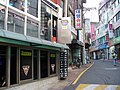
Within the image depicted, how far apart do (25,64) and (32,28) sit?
2.55 m

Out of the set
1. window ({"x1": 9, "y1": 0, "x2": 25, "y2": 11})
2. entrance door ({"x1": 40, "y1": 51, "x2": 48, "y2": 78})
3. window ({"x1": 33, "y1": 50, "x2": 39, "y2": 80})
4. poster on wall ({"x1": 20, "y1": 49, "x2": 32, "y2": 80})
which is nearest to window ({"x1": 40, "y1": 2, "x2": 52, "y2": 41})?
entrance door ({"x1": 40, "y1": 51, "x2": 48, "y2": 78})

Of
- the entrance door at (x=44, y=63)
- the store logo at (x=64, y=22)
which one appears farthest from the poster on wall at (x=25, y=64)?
the store logo at (x=64, y=22)

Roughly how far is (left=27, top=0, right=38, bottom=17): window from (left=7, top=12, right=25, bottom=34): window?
4.39 feet

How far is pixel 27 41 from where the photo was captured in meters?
11.6

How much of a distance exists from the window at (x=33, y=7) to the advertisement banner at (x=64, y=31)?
3814 mm

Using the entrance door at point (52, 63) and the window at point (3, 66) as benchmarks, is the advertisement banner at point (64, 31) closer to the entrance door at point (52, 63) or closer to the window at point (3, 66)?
the entrance door at point (52, 63)

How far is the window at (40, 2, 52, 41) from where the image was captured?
17.0m

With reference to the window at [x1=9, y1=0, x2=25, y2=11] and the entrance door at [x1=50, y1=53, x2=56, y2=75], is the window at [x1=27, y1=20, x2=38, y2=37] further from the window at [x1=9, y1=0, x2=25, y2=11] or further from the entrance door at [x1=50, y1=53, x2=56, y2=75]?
the entrance door at [x1=50, y1=53, x2=56, y2=75]

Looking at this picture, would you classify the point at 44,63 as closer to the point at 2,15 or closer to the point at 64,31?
the point at 64,31

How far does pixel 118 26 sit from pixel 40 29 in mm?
38799

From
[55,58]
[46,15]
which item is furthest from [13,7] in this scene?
[55,58]

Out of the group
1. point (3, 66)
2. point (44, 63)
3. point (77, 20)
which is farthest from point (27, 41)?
point (77, 20)

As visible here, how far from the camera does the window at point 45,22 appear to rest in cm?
1698

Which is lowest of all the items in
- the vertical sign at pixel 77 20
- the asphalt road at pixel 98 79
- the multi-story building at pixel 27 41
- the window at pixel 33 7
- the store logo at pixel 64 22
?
the asphalt road at pixel 98 79
